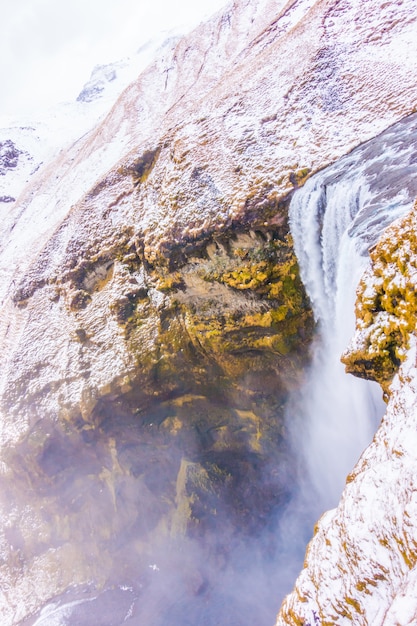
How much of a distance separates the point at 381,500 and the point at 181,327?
10773 millimetres

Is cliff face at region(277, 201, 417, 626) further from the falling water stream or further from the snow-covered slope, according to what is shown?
the snow-covered slope

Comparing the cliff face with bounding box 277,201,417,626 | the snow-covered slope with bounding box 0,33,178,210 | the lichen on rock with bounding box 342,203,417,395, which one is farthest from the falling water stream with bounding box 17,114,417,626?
the snow-covered slope with bounding box 0,33,178,210

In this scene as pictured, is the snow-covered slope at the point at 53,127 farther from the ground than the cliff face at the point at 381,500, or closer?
farther from the ground

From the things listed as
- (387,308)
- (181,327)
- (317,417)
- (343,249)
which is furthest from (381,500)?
(181,327)

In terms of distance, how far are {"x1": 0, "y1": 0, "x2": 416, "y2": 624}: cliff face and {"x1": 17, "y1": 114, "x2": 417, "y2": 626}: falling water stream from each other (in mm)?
666

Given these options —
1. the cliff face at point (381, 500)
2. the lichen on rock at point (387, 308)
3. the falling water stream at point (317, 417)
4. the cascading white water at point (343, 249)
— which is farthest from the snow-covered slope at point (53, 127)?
the cliff face at point (381, 500)

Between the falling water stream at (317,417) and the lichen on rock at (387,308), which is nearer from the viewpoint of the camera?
the lichen on rock at (387,308)

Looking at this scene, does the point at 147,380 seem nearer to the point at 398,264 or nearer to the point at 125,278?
the point at 125,278

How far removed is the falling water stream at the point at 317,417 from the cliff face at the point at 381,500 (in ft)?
9.84

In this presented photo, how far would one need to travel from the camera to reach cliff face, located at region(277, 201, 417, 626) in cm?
422

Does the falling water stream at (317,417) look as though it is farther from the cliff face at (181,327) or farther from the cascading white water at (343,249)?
the cliff face at (181,327)

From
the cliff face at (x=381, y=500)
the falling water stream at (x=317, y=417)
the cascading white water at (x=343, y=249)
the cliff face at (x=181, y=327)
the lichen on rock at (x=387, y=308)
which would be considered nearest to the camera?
the cliff face at (x=381, y=500)

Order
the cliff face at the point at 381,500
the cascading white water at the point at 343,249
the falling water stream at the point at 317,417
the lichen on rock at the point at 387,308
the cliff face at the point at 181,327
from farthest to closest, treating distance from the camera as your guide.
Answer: the cliff face at the point at 181,327 → the falling water stream at the point at 317,417 → the cascading white water at the point at 343,249 → the lichen on rock at the point at 387,308 → the cliff face at the point at 381,500

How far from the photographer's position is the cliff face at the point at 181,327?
12711 mm
